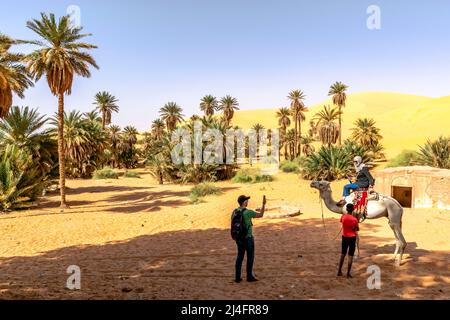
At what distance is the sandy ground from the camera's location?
7.26m

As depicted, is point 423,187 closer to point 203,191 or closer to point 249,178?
point 203,191

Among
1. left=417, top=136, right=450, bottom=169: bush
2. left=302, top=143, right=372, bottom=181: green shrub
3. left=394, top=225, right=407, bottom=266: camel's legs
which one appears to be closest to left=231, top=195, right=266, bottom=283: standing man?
left=394, top=225, right=407, bottom=266: camel's legs

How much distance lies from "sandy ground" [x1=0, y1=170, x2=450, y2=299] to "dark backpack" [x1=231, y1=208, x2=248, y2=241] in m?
1.17

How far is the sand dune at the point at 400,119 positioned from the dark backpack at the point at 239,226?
5090 cm

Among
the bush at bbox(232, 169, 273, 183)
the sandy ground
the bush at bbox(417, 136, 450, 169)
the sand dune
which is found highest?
the sand dune

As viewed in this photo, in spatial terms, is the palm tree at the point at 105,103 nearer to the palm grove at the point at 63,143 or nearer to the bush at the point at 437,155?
the palm grove at the point at 63,143

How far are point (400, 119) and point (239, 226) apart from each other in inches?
4231

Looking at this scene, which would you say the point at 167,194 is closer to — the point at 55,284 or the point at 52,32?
the point at 52,32

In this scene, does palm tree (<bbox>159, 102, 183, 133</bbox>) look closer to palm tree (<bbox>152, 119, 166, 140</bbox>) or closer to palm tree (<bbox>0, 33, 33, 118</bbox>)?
palm tree (<bbox>152, 119, 166, 140</bbox>)

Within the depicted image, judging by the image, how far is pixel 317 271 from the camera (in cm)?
855

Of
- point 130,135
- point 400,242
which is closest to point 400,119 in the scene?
point 130,135

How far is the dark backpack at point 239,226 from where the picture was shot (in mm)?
7344

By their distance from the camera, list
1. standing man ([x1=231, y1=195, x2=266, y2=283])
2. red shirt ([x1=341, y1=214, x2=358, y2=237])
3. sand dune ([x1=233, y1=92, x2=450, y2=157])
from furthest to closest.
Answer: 1. sand dune ([x1=233, y1=92, x2=450, y2=157])
2. red shirt ([x1=341, y1=214, x2=358, y2=237])
3. standing man ([x1=231, y1=195, x2=266, y2=283])

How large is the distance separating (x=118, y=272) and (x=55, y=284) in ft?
5.37
